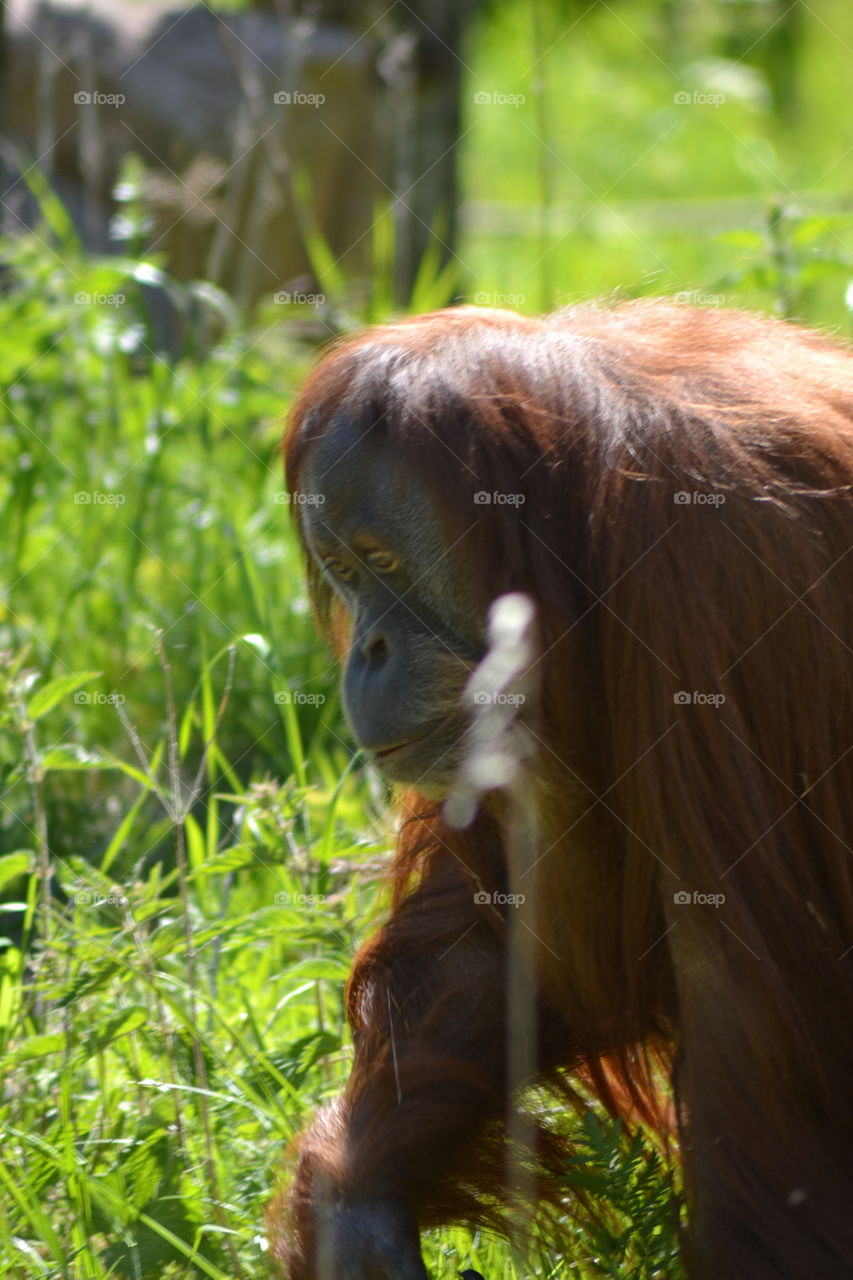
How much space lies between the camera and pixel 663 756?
6.35ft

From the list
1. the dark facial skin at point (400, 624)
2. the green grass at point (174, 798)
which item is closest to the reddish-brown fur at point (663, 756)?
the dark facial skin at point (400, 624)

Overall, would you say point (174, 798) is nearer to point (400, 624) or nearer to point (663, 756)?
point (400, 624)

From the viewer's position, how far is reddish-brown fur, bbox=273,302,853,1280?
6.25 ft

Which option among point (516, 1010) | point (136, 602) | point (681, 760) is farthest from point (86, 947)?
point (136, 602)

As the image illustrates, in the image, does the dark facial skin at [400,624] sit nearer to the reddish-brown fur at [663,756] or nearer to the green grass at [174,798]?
the reddish-brown fur at [663,756]

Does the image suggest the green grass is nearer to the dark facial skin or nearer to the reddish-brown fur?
the reddish-brown fur

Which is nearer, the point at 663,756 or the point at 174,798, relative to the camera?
the point at 663,756

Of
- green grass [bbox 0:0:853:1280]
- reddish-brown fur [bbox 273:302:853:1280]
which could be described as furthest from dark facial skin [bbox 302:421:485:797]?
green grass [bbox 0:0:853:1280]

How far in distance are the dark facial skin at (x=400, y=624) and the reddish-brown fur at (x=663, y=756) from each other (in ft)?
0.20

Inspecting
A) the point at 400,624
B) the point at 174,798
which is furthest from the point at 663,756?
the point at 174,798

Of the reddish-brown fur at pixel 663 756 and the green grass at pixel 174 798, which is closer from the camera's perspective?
the reddish-brown fur at pixel 663 756

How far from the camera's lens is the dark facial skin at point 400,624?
2.21 metres

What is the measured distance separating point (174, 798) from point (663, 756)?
82 centimetres

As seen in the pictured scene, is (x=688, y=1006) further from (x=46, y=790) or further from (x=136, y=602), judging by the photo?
(x=136, y=602)
